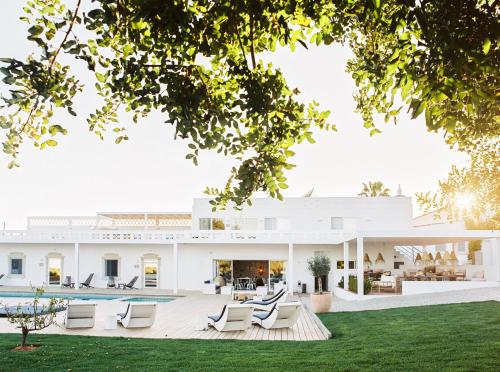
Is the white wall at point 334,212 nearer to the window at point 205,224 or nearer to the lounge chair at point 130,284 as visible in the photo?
the window at point 205,224

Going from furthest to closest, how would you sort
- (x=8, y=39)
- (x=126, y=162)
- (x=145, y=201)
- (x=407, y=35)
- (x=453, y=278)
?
(x=145, y=201) → (x=126, y=162) → (x=453, y=278) → (x=8, y=39) → (x=407, y=35)

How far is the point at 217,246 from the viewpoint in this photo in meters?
30.9

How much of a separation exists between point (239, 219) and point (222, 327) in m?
18.8

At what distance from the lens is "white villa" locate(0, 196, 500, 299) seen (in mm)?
29422

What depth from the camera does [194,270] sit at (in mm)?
31125

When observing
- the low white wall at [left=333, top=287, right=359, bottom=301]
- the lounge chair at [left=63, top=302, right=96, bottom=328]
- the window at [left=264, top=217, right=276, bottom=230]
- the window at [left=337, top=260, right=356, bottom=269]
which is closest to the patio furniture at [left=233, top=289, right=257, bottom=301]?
the low white wall at [left=333, top=287, right=359, bottom=301]

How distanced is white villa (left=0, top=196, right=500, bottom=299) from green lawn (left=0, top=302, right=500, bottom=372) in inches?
614

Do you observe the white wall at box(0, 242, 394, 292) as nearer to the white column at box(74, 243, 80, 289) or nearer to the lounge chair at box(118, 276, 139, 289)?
the white column at box(74, 243, 80, 289)

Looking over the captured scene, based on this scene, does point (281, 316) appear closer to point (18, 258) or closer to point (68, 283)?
point (68, 283)

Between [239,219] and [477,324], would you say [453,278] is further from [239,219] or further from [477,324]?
[239,219]

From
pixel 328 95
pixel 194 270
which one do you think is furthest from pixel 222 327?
pixel 194 270

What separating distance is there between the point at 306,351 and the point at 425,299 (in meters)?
10.4

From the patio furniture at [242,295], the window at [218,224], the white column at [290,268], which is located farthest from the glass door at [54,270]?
the white column at [290,268]

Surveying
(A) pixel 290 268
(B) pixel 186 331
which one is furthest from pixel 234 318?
(A) pixel 290 268
